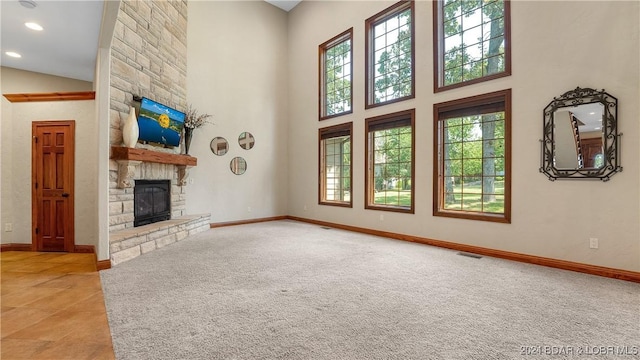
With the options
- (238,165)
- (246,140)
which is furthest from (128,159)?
(246,140)

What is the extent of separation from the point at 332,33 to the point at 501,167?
4952mm

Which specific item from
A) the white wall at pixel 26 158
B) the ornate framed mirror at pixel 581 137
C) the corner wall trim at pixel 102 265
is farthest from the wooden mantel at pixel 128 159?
the ornate framed mirror at pixel 581 137

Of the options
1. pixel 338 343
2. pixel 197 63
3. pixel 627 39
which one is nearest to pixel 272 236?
pixel 338 343

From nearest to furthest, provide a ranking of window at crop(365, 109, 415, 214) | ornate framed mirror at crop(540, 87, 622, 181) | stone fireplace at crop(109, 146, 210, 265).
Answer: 1. ornate framed mirror at crop(540, 87, 622, 181)
2. stone fireplace at crop(109, 146, 210, 265)
3. window at crop(365, 109, 415, 214)

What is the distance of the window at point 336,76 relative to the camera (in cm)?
673

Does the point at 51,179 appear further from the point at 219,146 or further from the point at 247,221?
Result: the point at 247,221

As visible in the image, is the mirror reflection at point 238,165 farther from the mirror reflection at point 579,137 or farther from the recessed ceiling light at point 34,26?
the mirror reflection at point 579,137

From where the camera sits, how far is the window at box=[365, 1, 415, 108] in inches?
217

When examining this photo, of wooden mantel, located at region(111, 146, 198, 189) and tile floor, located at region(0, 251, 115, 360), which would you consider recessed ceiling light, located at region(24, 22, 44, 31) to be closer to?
wooden mantel, located at region(111, 146, 198, 189)

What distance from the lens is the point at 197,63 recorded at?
21.0ft

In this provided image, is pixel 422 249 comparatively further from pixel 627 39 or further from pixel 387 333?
pixel 627 39

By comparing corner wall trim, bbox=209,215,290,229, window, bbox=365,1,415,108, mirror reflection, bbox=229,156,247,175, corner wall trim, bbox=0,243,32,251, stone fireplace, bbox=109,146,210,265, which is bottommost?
corner wall trim, bbox=0,243,32,251

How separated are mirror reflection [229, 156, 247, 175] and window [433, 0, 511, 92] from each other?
4676 millimetres

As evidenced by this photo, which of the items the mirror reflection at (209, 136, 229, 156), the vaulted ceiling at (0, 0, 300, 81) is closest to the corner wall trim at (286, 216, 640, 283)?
the mirror reflection at (209, 136, 229, 156)
